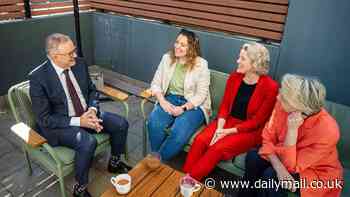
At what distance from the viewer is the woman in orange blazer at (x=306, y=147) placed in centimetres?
191

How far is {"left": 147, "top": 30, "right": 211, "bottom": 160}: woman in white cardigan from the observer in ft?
8.74

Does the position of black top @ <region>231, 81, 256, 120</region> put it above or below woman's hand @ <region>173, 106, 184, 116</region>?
above

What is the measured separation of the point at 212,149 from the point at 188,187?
610mm

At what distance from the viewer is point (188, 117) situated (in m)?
2.72

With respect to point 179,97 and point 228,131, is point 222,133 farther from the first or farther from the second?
point 179,97

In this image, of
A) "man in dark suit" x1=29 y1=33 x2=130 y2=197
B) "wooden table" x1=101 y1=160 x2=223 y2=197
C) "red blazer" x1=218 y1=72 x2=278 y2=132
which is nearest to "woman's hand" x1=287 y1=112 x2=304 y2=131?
"red blazer" x1=218 y1=72 x2=278 y2=132

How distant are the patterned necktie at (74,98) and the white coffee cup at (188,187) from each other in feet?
3.76

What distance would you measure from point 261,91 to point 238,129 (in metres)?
0.38

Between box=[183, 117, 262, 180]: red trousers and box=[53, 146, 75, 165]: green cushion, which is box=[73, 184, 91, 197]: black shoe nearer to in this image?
box=[53, 146, 75, 165]: green cushion

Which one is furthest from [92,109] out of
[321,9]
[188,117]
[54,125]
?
[321,9]

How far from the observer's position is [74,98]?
2461mm

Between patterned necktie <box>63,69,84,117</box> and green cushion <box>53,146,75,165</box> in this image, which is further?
patterned necktie <box>63,69,84,117</box>

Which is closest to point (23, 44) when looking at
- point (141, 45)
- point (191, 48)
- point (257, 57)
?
point (141, 45)

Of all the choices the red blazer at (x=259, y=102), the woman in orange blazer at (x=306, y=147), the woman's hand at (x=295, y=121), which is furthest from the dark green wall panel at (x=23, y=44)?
the woman's hand at (x=295, y=121)
